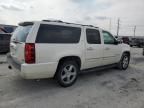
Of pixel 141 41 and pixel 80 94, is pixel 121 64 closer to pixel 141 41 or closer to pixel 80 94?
pixel 80 94

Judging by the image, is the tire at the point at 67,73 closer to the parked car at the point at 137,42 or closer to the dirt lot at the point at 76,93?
the dirt lot at the point at 76,93

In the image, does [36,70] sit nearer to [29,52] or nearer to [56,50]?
[29,52]

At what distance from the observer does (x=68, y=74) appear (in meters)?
5.18

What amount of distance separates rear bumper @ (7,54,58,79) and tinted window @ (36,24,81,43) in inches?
24.8

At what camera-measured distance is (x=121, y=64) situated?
7703mm

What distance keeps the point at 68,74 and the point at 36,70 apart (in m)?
1.15

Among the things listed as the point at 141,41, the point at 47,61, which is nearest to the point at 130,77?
the point at 47,61

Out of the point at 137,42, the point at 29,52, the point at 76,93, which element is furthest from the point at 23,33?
the point at 137,42

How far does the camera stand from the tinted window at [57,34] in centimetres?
448

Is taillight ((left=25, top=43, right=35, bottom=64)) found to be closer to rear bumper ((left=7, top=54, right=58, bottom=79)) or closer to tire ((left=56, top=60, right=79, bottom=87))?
rear bumper ((left=7, top=54, right=58, bottom=79))

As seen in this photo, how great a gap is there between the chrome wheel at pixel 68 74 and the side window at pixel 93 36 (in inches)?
42.4

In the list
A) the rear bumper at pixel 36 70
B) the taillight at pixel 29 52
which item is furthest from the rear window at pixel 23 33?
the rear bumper at pixel 36 70

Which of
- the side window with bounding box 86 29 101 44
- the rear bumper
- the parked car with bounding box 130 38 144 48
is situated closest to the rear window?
the rear bumper

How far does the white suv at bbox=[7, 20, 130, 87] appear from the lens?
169 inches
